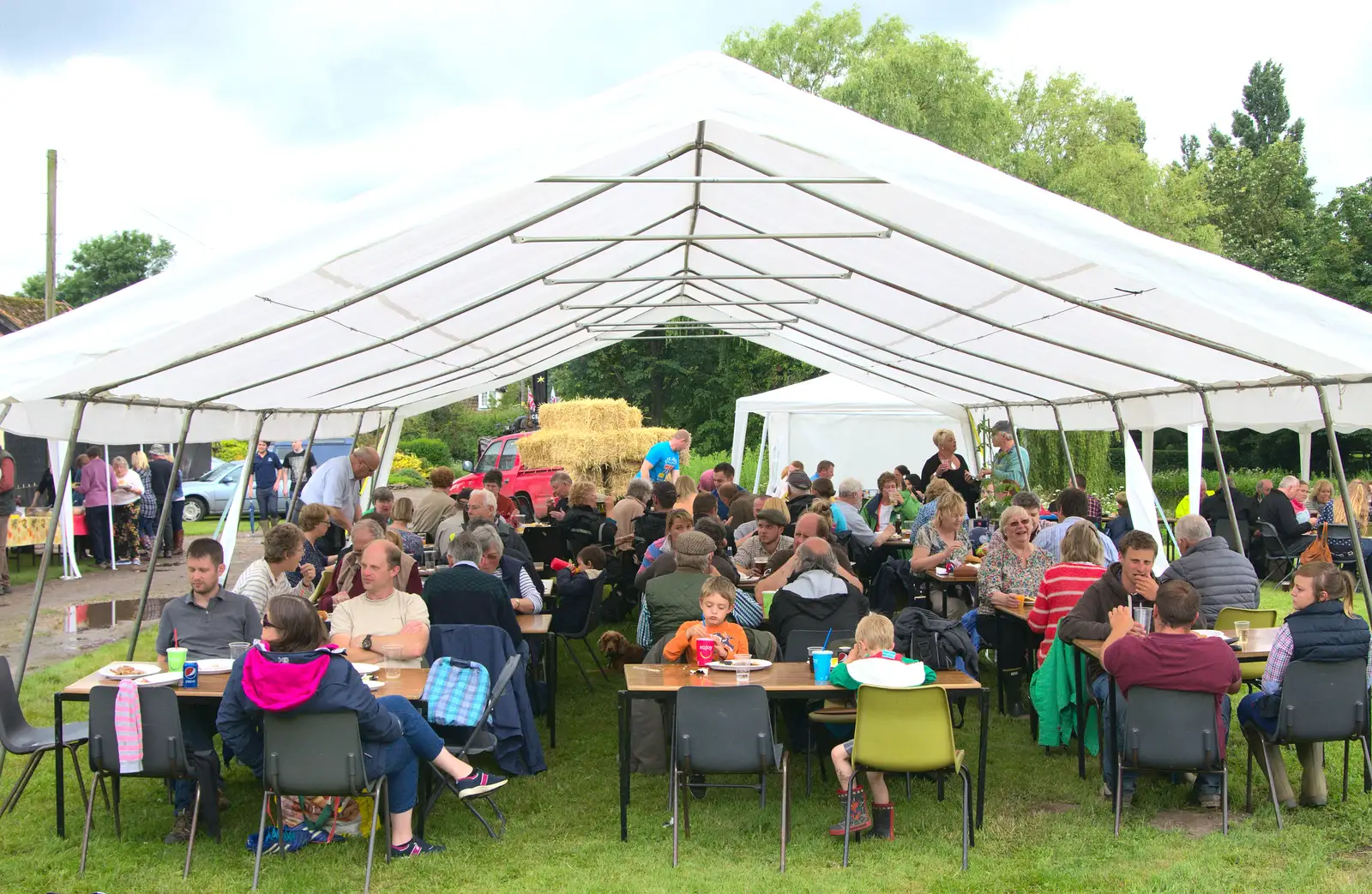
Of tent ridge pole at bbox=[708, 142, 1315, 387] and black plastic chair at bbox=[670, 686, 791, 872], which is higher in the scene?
tent ridge pole at bbox=[708, 142, 1315, 387]

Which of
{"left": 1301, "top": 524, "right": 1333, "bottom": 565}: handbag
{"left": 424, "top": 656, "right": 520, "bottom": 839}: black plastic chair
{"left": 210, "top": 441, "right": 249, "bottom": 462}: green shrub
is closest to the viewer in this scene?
{"left": 424, "top": 656, "right": 520, "bottom": 839}: black plastic chair

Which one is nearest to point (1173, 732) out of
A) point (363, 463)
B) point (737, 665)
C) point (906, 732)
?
point (906, 732)

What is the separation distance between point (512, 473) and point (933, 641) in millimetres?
16331

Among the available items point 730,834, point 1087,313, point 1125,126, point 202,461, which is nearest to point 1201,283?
point 1087,313

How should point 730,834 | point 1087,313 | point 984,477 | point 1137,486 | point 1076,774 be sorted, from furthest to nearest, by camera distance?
point 984,477
point 1137,486
point 1087,313
point 1076,774
point 730,834

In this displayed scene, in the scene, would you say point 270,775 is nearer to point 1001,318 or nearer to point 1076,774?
point 1076,774

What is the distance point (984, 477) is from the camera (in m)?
A: 12.1

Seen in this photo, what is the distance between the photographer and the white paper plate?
4570mm

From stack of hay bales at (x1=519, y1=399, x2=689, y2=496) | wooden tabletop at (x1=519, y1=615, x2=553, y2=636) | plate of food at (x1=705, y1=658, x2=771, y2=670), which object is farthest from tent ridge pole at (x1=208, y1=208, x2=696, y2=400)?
stack of hay bales at (x1=519, y1=399, x2=689, y2=496)

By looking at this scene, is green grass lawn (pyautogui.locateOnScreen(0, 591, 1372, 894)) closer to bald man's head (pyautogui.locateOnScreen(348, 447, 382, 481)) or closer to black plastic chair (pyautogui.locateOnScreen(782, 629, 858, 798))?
black plastic chair (pyautogui.locateOnScreen(782, 629, 858, 798))

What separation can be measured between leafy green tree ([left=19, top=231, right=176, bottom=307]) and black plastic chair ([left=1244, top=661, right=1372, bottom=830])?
5323 centimetres

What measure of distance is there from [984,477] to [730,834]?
800 centimetres

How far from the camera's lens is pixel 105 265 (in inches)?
2020

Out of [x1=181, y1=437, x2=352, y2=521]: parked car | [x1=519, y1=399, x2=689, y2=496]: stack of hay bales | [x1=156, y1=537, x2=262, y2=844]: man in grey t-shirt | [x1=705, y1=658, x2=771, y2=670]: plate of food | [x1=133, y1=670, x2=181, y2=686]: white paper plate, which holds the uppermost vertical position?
[x1=519, y1=399, x2=689, y2=496]: stack of hay bales
